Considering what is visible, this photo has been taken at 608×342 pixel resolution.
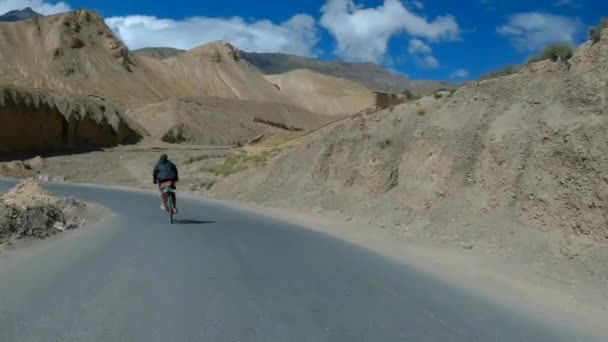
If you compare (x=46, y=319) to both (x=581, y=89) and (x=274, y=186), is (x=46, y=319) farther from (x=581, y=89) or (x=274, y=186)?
(x=274, y=186)

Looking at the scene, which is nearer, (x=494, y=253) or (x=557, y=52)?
A: (x=494, y=253)

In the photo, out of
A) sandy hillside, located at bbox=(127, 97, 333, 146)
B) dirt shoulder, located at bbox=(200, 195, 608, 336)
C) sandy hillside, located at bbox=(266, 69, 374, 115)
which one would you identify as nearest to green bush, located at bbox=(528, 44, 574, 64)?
dirt shoulder, located at bbox=(200, 195, 608, 336)

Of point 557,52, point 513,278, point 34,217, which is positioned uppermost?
point 557,52

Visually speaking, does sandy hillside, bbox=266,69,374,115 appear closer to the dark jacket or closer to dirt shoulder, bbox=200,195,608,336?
the dark jacket

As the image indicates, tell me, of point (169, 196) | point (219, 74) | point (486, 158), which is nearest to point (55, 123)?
point (169, 196)

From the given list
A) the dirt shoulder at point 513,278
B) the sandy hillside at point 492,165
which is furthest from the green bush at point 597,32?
the dirt shoulder at point 513,278

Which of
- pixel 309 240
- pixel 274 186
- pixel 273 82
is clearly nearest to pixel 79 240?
pixel 309 240

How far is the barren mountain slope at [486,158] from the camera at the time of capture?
11.4 meters

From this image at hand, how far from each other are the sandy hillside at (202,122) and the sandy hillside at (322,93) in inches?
1436

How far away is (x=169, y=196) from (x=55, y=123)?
165ft

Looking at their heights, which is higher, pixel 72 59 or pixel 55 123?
pixel 72 59

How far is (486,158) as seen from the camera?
49.8 ft

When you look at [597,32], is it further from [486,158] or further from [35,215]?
[35,215]

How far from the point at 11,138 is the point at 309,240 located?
5016 centimetres
